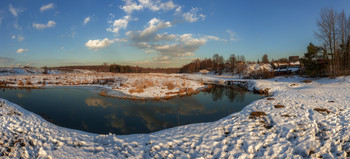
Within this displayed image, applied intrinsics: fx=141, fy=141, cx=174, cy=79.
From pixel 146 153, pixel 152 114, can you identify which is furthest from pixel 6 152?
pixel 152 114

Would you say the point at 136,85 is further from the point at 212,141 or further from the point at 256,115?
the point at 212,141

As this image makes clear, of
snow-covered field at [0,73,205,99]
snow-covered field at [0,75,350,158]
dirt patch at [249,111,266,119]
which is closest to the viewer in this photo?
snow-covered field at [0,75,350,158]

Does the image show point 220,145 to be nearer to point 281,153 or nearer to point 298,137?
point 281,153

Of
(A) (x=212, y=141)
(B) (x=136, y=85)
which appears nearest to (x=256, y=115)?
(A) (x=212, y=141)

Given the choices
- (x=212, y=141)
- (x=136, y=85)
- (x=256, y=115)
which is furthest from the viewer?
(x=136, y=85)

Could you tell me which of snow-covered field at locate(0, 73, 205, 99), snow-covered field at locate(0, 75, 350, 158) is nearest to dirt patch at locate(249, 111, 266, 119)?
snow-covered field at locate(0, 75, 350, 158)

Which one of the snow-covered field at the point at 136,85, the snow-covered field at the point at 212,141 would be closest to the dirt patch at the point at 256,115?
the snow-covered field at the point at 212,141

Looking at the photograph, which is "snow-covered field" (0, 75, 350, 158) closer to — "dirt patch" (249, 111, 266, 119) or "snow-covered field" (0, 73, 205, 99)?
"dirt patch" (249, 111, 266, 119)

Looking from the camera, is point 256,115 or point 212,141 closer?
point 212,141

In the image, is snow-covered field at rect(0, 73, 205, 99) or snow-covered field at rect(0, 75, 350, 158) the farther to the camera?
snow-covered field at rect(0, 73, 205, 99)

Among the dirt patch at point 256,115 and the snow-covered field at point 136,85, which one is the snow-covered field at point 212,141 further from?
the snow-covered field at point 136,85

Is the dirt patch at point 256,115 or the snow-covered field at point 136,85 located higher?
the snow-covered field at point 136,85

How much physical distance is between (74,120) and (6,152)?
5.49 m

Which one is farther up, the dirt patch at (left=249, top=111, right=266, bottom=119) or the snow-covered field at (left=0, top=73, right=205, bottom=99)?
the snow-covered field at (left=0, top=73, right=205, bottom=99)
